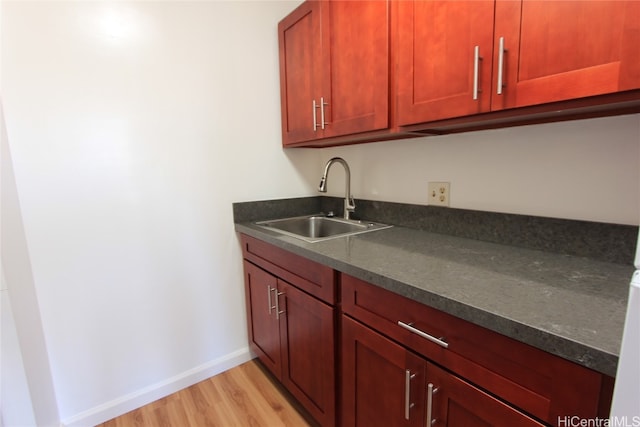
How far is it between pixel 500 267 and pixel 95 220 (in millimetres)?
1617

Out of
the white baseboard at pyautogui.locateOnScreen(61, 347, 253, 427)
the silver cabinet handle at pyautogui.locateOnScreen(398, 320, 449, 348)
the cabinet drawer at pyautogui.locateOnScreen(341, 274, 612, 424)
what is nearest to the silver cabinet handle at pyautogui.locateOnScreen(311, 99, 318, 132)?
the cabinet drawer at pyautogui.locateOnScreen(341, 274, 612, 424)

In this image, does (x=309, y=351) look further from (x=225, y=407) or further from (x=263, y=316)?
(x=225, y=407)

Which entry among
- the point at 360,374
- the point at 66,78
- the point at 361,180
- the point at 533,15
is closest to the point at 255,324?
the point at 360,374

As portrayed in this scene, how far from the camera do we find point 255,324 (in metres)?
1.74

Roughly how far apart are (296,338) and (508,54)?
1275 millimetres

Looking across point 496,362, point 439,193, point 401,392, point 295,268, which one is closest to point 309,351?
point 295,268

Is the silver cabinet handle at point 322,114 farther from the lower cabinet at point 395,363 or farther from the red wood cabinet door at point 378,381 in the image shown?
the red wood cabinet door at point 378,381

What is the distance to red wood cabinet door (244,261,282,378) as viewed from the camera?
1514mm

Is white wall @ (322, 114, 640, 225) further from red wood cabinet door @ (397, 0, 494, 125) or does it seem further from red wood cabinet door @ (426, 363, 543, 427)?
red wood cabinet door @ (426, 363, 543, 427)

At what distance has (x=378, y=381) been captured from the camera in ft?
3.15

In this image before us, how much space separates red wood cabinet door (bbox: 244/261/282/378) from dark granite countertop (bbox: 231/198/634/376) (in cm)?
39

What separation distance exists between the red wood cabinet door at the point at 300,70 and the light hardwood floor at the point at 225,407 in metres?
1.36

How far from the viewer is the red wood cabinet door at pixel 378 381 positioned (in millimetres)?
841

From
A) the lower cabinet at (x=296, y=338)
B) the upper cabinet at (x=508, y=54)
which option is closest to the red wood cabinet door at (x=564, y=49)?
the upper cabinet at (x=508, y=54)
